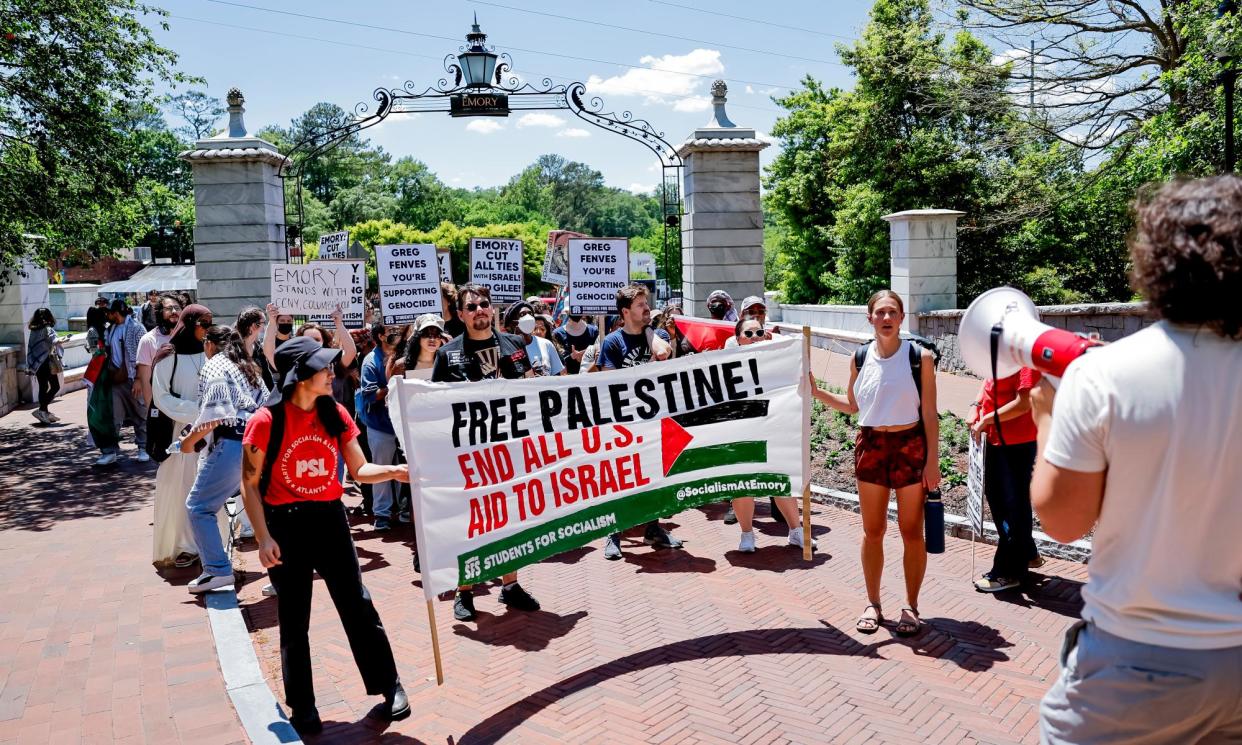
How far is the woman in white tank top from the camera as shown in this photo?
5277 mm

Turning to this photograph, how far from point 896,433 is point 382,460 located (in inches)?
192

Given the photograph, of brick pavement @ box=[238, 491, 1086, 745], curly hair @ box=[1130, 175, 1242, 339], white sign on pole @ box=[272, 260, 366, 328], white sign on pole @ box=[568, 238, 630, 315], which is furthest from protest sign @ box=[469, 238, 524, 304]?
curly hair @ box=[1130, 175, 1242, 339]

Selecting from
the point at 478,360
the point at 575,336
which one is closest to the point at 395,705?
the point at 478,360

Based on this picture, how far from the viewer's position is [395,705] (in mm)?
4715

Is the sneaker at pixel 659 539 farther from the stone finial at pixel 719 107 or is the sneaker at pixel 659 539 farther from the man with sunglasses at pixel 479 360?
the stone finial at pixel 719 107

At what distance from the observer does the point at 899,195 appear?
26641 mm

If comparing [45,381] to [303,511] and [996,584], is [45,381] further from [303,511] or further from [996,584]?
[996,584]

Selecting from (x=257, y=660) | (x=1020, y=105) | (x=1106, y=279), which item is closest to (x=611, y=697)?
(x=257, y=660)

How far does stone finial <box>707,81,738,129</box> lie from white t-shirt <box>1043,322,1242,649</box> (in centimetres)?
1272

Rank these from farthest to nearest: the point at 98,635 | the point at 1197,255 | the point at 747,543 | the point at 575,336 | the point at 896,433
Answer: the point at 575,336 < the point at 747,543 < the point at 98,635 < the point at 896,433 < the point at 1197,255

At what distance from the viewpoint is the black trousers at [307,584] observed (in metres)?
4.58

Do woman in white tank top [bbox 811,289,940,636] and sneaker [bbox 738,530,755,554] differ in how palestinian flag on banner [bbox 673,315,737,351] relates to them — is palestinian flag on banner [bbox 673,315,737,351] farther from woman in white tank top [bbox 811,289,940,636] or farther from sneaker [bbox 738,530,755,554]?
woman in white tank top [bbox 811,289,940,636]

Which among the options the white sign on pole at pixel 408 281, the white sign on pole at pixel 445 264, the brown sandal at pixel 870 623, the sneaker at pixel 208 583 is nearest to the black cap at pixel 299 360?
the sneaker at pixel 208 583

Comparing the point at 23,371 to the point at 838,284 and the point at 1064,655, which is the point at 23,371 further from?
the point at 838,284
